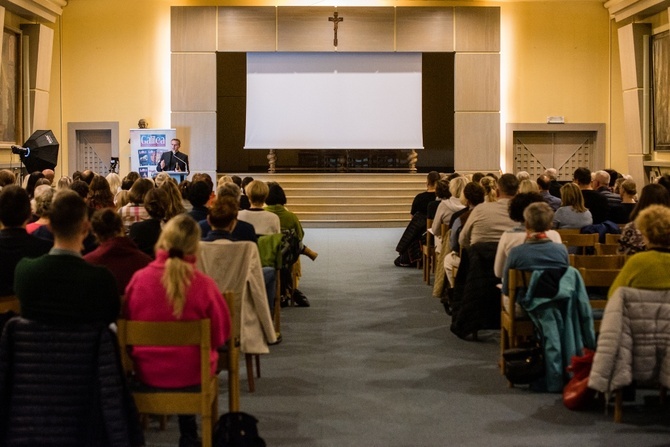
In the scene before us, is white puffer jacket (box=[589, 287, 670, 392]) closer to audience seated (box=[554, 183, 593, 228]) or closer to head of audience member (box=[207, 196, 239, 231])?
head of audience member (box=[207, 196, 239, 231])

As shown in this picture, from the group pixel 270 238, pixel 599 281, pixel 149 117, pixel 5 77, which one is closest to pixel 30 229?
pixel 270 238

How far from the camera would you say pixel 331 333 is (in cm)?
703

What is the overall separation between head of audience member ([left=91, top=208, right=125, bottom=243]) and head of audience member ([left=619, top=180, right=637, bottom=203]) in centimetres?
537

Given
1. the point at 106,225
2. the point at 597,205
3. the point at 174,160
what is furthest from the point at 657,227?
the point at 174,160

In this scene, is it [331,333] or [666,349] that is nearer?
[666,349]

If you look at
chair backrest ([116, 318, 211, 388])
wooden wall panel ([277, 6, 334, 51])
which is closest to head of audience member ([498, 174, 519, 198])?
chair backrest ([116, 318, 211, 388])

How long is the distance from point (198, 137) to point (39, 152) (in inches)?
147

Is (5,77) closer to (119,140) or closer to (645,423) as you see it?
(119,140)

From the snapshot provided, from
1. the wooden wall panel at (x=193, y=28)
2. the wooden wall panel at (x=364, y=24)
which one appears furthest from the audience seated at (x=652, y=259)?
the wooden wall panel at (x=193, y=28)

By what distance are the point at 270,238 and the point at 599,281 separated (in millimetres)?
2270

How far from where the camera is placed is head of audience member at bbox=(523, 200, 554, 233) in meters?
5.29

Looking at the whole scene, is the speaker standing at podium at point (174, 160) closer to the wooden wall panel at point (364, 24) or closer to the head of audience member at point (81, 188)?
the wooden wall panel at point (364, 24)

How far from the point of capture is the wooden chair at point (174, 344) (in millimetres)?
3447

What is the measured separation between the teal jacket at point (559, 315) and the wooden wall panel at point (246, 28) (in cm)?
1224
